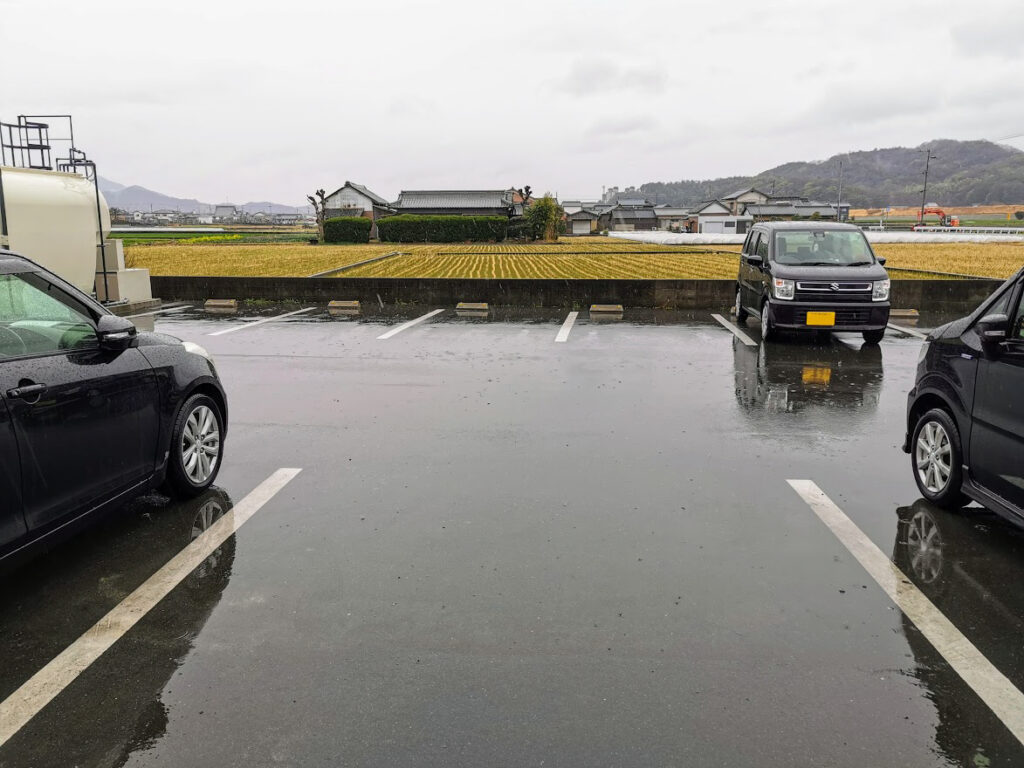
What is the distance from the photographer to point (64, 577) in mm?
3723

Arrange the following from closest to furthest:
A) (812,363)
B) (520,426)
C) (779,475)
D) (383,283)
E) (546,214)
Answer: (779,475) → (520,426) → (812,363) → (383,283) → (546,214)

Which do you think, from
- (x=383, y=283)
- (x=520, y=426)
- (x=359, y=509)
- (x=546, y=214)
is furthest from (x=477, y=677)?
(x=546, y=214)

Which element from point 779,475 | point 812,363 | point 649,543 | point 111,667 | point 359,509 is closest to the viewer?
point 111,667

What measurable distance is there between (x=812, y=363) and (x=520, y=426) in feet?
16.0

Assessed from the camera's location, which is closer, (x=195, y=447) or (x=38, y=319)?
(x=38, y=319)

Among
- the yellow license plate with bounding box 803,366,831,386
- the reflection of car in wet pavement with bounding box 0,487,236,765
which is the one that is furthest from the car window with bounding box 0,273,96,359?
the yellow license plate with bounding box 803,366,831,386

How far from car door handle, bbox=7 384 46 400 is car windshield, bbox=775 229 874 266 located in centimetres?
1010

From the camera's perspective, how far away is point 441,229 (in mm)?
61438

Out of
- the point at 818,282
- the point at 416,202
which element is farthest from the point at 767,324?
the point at 416,202

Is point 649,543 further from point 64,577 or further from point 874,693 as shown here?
point 64,577

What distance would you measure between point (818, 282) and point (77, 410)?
9.43 m

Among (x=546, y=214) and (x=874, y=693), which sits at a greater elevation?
(x=546, y=214)

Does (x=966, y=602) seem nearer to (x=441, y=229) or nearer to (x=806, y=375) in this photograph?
(x=806, y=375)

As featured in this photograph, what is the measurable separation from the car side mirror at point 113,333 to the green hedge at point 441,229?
189 feet
